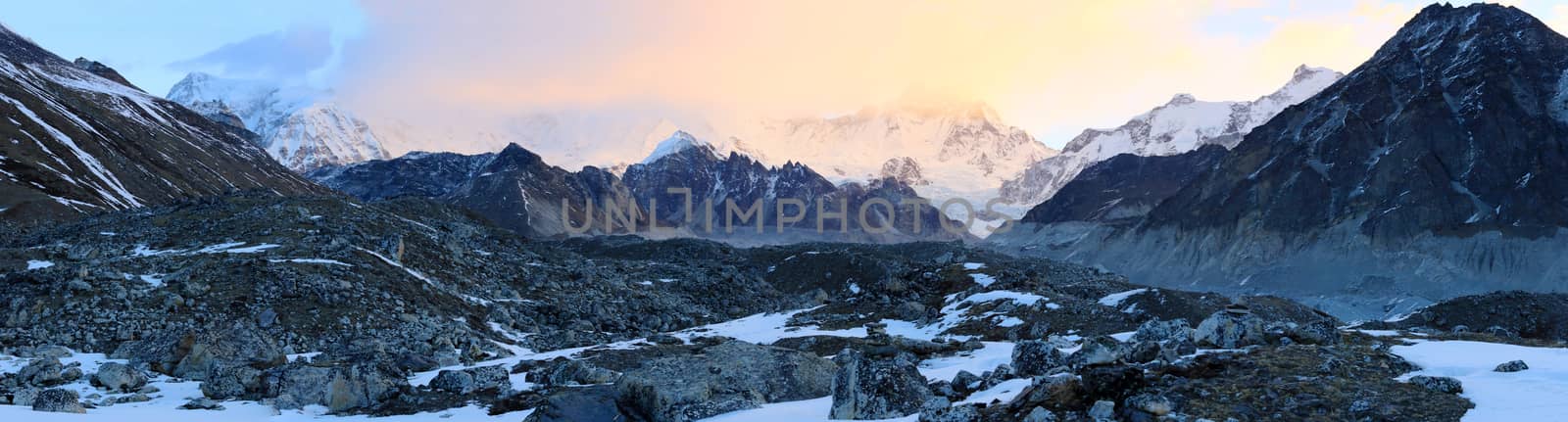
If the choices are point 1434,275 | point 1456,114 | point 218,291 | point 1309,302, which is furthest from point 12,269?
point 1456,114

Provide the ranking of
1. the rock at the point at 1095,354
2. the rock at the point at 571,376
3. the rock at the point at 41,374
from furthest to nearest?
the rock at the point at 41,374
the rock at the point at 571,376
the rock at the point at 1095,354

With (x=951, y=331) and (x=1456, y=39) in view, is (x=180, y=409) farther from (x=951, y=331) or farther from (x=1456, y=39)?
(x=1456, y=39)

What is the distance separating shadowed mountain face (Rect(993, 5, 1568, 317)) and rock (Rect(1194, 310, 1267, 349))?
100 meters

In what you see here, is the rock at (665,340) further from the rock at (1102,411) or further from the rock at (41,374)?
the rock at (1102,411)

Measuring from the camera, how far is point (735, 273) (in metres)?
78.1

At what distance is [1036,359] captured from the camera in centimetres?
1794

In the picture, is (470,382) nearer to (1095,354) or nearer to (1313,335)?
(1095,354)

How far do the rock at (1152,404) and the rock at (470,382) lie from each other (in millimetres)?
14381

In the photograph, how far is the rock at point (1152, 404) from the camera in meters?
12.2

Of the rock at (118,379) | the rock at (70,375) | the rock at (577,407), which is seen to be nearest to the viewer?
the rock at (577,407)

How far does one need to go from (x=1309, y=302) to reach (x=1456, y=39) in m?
65.1

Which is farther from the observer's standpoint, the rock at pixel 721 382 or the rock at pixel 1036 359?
the rock at pixel 1036 359

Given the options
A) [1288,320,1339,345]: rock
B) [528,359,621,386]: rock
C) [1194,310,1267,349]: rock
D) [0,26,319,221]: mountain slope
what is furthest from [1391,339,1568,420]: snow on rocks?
[0,26,319,221]: mountain slope

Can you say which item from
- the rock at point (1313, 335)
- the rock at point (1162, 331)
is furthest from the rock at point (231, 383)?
the rock at point (1313, 335)
